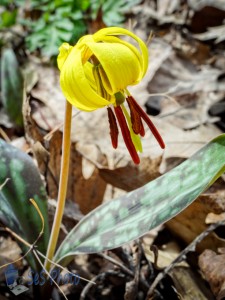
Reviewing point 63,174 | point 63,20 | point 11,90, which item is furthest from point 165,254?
point 63,20

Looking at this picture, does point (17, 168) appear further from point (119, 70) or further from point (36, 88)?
point (36, 88)

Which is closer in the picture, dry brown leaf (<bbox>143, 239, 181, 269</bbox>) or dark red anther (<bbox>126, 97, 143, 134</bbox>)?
dark red anther (<bbox>126, 97, 143, 134</bbox>)

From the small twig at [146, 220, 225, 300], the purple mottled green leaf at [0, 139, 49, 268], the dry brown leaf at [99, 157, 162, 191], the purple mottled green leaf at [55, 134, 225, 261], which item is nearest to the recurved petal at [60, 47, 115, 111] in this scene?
the purple mottled green leaf at [55, 134, 225, 261]

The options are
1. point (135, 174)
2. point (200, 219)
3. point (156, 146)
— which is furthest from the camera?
point (156, 146)

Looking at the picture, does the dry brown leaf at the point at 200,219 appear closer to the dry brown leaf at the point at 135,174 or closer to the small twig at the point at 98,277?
the dry brown leaf at the point at 135,174

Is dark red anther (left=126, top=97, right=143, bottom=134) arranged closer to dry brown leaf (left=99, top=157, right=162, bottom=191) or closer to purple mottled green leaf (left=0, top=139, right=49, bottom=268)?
purple mottled green leaf (left=0, top=139, right=49, bottom=268)

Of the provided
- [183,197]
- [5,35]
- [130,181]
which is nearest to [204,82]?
[130,181]

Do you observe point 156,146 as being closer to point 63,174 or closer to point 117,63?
point 63,174
